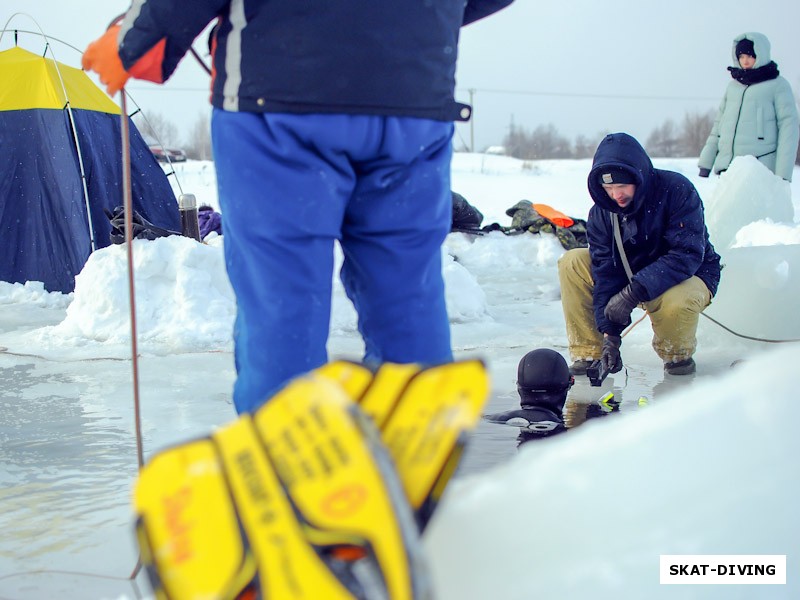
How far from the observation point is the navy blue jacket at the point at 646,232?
3002 mm

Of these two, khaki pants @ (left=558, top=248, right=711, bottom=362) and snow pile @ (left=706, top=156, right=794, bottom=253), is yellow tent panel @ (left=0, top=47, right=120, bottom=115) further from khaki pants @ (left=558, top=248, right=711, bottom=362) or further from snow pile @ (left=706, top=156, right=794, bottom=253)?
snow pile @ (left=706, top=156, right=794, bottom=253)

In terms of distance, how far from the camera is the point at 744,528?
37.5 inches

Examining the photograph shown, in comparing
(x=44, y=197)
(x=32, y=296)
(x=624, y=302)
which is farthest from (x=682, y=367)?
(x=44, y=197)

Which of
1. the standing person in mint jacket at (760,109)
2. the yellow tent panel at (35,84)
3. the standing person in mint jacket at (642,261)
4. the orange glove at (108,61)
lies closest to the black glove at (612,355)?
the standing person in mint jacket at (642,261)

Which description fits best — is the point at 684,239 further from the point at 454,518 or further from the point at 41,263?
the point at 41,263

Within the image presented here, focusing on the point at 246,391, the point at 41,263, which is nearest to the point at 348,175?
the point at 246,391

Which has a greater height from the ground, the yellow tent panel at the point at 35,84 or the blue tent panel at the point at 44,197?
the yellow tent panel at the point at 35,84

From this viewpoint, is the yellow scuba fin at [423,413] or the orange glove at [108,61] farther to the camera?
the orange glove at [108,61]

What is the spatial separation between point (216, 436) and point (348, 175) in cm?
74

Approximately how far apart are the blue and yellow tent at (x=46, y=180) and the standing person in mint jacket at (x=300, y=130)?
4.51 meters

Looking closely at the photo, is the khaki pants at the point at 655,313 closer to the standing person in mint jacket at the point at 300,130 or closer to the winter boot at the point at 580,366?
the winter boot at the point at 580,366

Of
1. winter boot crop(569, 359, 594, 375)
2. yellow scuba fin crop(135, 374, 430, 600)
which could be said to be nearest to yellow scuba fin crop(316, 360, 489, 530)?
yellow scuba fin crop(135, 374, 430, 600)

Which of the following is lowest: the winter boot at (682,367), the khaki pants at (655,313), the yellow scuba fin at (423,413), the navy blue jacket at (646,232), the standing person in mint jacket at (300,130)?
the winter boot at (682,367)

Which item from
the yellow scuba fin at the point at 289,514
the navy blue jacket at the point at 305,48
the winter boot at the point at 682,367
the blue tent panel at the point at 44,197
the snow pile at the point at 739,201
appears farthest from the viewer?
the blue tent panel at the point at 44,197
